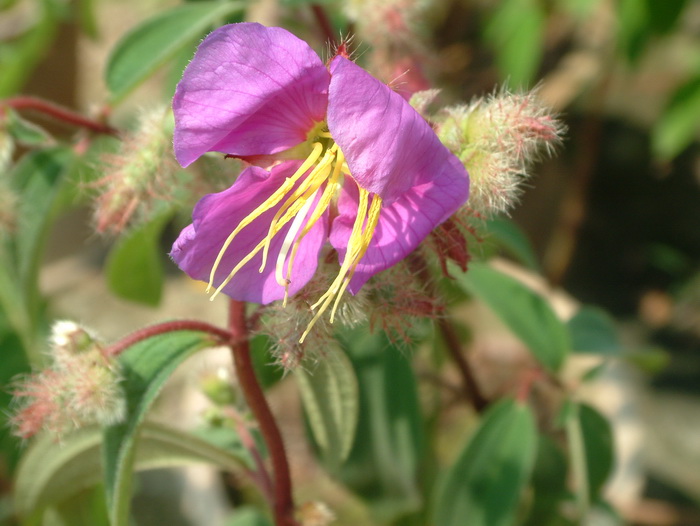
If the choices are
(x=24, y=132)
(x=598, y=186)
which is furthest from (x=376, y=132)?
(x=598, y=186)

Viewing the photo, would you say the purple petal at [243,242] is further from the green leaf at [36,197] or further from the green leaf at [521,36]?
the green leaf at [521,36]

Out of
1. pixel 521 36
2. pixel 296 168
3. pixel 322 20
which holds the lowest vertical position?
pixel 296 168

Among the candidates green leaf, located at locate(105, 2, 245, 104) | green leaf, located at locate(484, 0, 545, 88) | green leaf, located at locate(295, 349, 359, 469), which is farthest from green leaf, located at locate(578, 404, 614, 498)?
green leaf, located at locate(484, 0, 545, 88)

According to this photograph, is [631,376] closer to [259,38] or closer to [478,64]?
[259,38]

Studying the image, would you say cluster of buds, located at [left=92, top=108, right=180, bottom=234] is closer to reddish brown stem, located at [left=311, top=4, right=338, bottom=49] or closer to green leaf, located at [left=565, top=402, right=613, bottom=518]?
reddish brown stem, located at [left=311, top=4, right=338, bottom=49]

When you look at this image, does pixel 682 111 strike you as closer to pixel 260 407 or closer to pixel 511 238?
pixel 511 238

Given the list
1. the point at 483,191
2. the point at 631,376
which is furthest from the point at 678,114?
the point at 483,191
